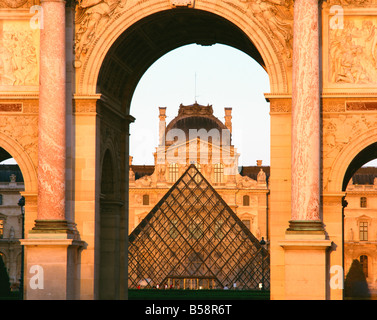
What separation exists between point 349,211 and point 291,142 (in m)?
104

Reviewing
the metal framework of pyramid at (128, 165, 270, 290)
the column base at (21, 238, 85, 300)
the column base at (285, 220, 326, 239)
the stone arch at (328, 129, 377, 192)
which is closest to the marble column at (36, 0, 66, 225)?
the column base at (21, 238, 85, 300)

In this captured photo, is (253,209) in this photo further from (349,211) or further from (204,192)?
(204,192)

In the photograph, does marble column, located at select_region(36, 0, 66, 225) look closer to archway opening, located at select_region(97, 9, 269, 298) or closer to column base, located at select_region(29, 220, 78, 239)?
column base, located at select_region(29, 220, 78, 239)

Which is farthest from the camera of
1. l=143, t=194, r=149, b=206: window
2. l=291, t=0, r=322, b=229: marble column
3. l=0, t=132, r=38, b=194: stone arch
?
l=143, t=194, r=149, b=206: window

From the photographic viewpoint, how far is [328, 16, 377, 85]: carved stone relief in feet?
103

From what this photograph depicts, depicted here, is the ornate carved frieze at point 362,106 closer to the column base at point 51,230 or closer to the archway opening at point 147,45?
the archway opening at point 147,45

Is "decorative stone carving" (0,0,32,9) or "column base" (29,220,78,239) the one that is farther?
"decorative stone carving" (0,0,32,9)

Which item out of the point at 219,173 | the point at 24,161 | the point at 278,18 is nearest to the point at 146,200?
the point at 219,173

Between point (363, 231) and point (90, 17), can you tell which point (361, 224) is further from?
point (90, 17)

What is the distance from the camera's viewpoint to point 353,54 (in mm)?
31500

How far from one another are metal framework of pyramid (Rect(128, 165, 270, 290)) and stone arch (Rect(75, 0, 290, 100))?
65210 mm

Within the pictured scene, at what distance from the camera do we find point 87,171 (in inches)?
1252

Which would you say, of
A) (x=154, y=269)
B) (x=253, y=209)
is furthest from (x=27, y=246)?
(x=253, y=209)
